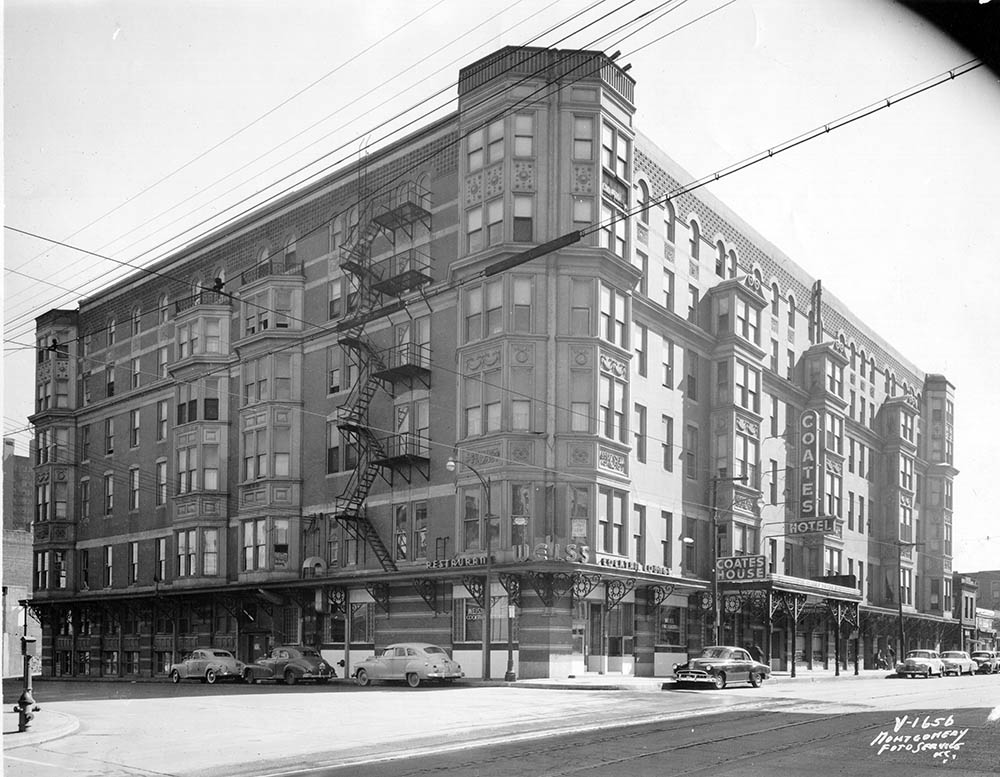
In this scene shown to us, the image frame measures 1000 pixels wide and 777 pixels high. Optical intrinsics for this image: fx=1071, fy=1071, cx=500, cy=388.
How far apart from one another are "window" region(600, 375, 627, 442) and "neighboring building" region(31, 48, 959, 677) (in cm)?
13

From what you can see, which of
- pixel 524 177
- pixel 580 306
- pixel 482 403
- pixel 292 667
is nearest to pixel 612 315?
pixel 580 306

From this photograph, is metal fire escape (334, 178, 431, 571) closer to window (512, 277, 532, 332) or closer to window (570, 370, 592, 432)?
window (512, 277, 532, 332)

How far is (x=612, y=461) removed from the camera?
40.1 metres

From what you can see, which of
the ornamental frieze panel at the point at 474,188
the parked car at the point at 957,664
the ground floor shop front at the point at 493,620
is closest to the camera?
the ground floor shop front at the point at 493,620

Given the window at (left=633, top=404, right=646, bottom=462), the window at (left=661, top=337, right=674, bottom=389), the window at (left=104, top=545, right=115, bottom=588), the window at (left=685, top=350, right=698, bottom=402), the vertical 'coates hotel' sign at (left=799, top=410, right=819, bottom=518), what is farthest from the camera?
the window at (left=104, top=545, right=115, bottom=588)

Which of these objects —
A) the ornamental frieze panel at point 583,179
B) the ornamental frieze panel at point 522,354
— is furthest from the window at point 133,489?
the ornamental frieze panel at point 583,179

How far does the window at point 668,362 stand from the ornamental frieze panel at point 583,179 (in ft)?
28.9

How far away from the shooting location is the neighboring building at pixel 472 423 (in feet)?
129

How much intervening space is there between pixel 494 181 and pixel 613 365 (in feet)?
27.3

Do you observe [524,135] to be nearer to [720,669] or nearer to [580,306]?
[580,306]

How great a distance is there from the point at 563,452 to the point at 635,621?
8252 mm

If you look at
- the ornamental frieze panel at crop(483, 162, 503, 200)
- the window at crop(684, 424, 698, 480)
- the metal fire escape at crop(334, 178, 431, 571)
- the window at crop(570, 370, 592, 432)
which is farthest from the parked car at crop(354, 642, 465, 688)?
the ornamental frieze panel at crop(483, 162, 503, 200)

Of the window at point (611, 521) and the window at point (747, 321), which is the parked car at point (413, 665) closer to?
the window at point (611, 521)

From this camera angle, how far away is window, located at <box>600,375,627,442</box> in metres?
40.0
